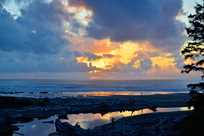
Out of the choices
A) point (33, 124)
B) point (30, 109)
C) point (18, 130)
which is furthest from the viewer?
point (30, 109)

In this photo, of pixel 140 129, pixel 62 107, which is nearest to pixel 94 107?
pixel 62 107

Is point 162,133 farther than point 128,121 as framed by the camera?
No

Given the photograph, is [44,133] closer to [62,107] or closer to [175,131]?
[175,131]

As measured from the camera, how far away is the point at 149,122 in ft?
208

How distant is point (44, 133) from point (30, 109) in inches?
1276

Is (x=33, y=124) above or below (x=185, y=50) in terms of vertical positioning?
below

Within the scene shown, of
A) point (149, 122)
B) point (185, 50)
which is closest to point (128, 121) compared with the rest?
point (149, 122)

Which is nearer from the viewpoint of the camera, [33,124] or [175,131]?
[175,131]

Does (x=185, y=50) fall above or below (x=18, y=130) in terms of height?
above

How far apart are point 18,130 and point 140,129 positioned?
16.9 metres

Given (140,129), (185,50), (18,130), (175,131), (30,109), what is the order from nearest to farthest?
(185,50), (175,131), (140,129), (18,130), (30,109)

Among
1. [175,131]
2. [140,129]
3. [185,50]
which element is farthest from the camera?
[140,129]

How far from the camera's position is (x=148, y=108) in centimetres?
9612

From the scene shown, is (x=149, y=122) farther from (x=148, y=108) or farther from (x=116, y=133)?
(x=148, y=108)
